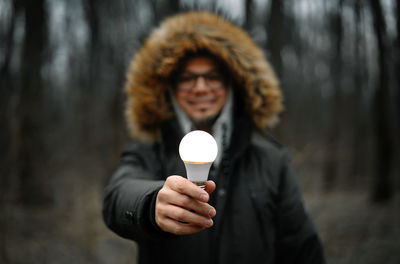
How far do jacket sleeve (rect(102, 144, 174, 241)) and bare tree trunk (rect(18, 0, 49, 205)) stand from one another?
408 cm

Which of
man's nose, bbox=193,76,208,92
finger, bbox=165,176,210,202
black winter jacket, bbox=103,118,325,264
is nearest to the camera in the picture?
finger, bbox=165,176,210,202

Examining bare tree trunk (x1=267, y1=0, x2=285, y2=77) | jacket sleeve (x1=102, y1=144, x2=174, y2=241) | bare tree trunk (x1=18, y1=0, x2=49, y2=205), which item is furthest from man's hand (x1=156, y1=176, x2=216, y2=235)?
bare tree trunk (x1=267, y1=0, x2=285, y2=77)

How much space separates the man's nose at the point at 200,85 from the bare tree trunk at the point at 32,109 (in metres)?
4.31

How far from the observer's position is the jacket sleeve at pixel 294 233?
2.11 metres

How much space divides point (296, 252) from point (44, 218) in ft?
27.3

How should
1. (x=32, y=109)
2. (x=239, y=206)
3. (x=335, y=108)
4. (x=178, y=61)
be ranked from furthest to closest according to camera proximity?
(x=335, y=108)
(x=32, y=109)
(x=178, y=61)
(x=239, y=206)

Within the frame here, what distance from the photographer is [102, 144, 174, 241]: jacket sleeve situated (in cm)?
125

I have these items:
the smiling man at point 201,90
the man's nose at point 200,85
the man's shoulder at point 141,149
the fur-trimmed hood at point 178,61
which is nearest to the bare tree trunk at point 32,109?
the fur-trimmed hood at point 178,61

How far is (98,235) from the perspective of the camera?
730cm

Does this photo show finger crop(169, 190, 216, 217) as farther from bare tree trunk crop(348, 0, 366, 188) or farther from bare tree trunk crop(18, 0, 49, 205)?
bare tree trunk crop(348, 0, 366, 188)

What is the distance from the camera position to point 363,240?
7.21 metres

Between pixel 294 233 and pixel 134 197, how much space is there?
1.45 meters

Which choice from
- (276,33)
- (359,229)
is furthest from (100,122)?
(359,229)

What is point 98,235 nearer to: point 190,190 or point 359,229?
point 190,190
